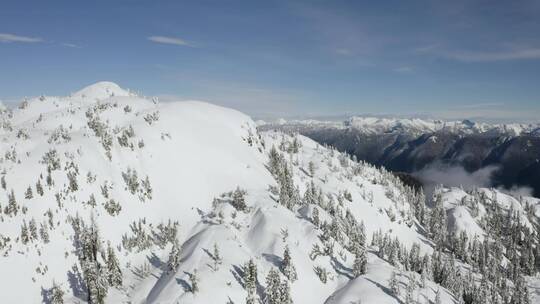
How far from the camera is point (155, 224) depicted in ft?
424

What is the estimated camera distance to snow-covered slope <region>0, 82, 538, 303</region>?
101 metres

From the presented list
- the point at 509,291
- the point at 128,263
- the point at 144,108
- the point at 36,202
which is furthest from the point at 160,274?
the point at 509,291

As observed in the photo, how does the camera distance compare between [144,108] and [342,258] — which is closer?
[342,258]

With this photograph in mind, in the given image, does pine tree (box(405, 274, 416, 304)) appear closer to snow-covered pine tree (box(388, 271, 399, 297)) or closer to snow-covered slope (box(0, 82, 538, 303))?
snow-covered slope (box(0, 82, 538, 303))

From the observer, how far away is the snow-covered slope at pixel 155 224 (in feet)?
330

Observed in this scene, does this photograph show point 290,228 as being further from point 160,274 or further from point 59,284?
point 59,284

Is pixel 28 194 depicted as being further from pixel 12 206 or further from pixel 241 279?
pixel 241 279

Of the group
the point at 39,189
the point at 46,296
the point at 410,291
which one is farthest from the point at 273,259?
the point at 39,189

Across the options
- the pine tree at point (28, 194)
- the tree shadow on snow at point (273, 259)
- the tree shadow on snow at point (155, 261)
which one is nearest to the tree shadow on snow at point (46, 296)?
the tree shadow on snow at point (155, 261)

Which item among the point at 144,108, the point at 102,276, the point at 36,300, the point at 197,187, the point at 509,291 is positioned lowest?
the point at 509,291

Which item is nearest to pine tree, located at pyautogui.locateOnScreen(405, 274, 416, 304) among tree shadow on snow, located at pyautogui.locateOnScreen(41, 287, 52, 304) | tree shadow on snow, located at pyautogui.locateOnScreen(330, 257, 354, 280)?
tree shadow on snow, located at pyautogui.locateOnScreen(330, 257, 354, 280)

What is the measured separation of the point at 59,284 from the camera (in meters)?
100

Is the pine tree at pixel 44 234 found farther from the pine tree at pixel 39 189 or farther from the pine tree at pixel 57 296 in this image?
the pine tree at pixel 57 296

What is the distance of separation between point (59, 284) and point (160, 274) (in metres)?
25.9
